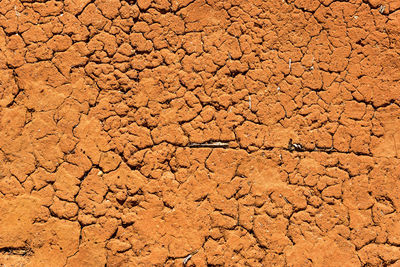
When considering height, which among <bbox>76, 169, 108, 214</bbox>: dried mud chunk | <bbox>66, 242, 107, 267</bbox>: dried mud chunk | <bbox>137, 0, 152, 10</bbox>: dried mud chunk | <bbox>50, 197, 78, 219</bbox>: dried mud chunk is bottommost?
<bbox>66, 242, 107, 267</bbox>: dried mud chunk

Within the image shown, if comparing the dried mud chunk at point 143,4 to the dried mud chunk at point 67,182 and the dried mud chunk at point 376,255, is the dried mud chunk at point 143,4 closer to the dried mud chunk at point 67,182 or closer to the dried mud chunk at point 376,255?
the dried mud chunk at point 67,182

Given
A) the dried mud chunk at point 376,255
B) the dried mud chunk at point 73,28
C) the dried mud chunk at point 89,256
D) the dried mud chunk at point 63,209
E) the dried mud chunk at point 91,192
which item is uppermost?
the dried mud chunk at point 73,28

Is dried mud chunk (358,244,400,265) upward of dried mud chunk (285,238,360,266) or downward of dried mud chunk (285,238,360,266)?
upward

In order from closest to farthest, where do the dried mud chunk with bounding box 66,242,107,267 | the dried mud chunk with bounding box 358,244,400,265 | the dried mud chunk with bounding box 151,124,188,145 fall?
the dried mud chunk with bounding box 66,242,107,267, the dried mud chunk with bounding box 358,244,400,265, the dried mud chunk with bounding box 151,124,188,145

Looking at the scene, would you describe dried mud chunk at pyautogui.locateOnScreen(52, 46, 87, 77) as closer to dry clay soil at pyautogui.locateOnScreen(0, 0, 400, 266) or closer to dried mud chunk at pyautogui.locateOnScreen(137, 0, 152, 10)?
dry clay soil at pyautogui.locateOnScreen(0, 0, 400, 266)

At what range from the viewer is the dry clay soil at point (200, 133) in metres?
2.41

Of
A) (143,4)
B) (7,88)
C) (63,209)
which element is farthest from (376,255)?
(7,88)

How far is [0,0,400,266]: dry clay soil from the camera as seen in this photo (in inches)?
94.7

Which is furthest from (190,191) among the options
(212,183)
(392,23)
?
(392,23)

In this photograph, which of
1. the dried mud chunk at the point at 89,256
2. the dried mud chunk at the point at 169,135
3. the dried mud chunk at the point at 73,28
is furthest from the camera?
the dried mud chunk at the point at 73,28

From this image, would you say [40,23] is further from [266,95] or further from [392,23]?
[392,23]

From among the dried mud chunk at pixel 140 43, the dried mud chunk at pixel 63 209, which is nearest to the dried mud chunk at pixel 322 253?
the dried mud chunk at pixel 63 209

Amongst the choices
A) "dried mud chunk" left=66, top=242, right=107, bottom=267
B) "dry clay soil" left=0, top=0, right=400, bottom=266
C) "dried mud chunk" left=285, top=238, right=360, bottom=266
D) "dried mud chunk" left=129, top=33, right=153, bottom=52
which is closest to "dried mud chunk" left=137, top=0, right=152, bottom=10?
"dry clay soil" left=0, top=0, right=400, bottom=266

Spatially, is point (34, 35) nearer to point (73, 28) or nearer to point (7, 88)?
point (73, 28)
